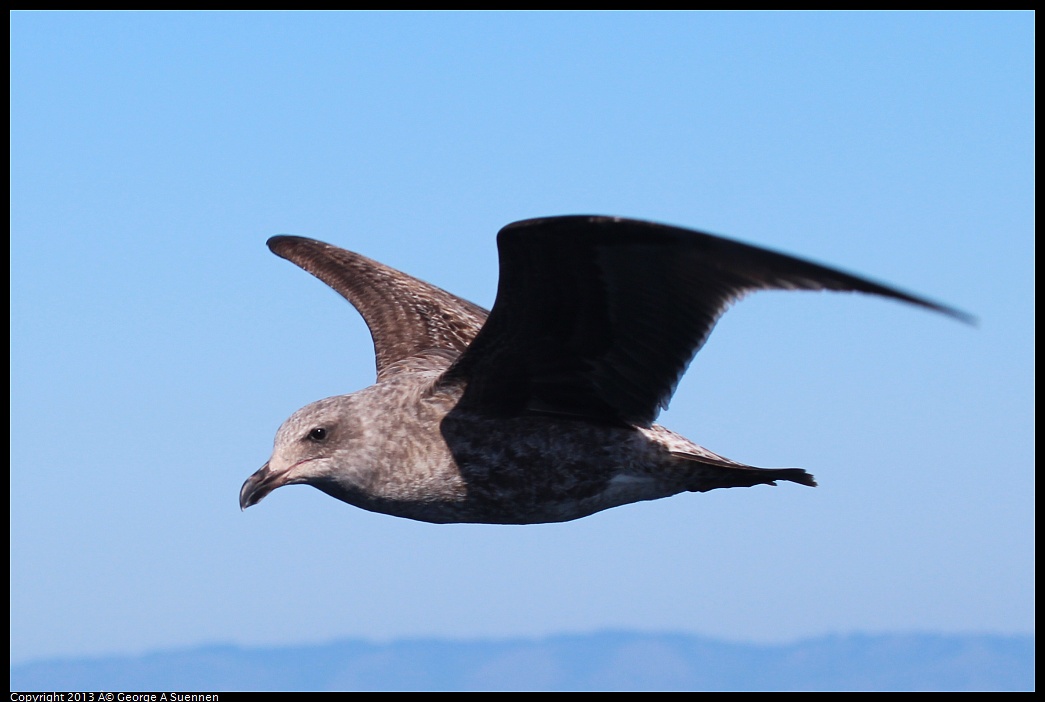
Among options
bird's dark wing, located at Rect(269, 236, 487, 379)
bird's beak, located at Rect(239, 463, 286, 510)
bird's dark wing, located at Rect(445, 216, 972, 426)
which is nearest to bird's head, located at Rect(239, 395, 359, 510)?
bird's beak, located at Rect(239, 463, 286, 510)

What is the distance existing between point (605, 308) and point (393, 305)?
4022 millimetres

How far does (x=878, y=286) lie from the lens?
5.86 meters

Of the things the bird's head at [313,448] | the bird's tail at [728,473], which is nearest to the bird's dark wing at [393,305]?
the bird's head at [313,448]

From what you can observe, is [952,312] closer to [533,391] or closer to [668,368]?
[668,368]

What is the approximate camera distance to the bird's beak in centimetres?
830

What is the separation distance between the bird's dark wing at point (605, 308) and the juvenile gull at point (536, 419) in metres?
0.01

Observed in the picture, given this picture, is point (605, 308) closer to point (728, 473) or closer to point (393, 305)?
point (728, 473)

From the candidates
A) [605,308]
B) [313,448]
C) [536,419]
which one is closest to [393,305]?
[536,419]

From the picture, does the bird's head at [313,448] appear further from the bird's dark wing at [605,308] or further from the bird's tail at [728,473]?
the bird's tail at [728,473]

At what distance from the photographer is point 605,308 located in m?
8.12

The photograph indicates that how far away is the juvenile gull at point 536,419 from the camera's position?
7.96 meters

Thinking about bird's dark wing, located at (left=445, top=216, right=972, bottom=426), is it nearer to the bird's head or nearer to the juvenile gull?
the juvenile gull

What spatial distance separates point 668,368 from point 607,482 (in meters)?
1.05
